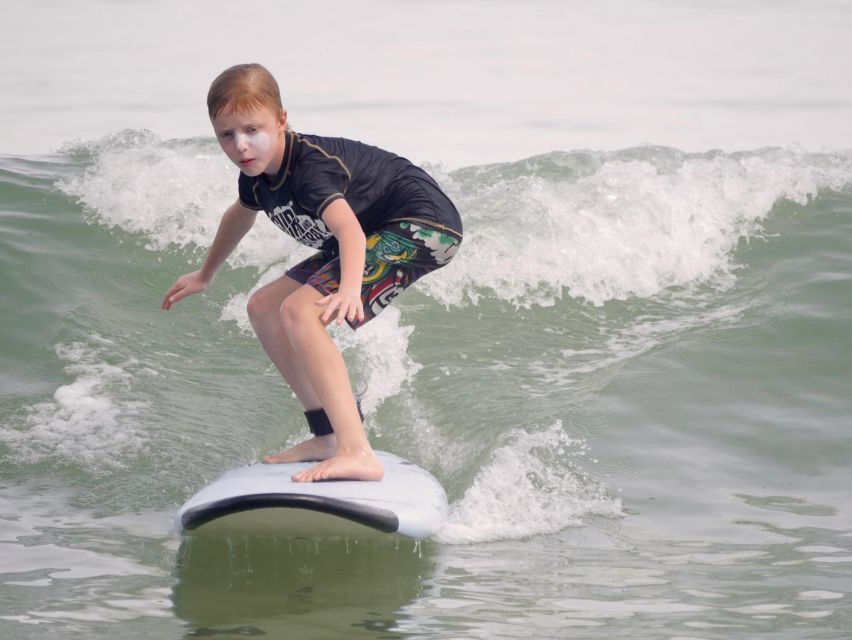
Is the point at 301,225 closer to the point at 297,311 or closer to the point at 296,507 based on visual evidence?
the point at 297,311

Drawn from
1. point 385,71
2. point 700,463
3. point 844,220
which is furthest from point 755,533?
point 385,71

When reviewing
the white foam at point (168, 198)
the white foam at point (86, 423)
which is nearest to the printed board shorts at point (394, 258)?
the white foam at point (86, 423)

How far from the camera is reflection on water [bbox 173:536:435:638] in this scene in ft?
10.4

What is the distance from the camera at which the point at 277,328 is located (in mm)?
4246

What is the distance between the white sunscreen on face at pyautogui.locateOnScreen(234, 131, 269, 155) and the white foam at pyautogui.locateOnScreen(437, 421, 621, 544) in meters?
1.47

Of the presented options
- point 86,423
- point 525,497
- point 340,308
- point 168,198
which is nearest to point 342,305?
point 340,308

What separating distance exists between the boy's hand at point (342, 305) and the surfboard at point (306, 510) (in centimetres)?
56

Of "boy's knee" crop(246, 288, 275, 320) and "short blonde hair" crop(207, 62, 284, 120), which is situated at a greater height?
"short blonde hair" crop(207, 62, 284, 120)

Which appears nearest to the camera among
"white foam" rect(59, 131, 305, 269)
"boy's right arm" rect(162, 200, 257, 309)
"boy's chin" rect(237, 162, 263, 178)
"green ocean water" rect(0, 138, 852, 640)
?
"green ocean water" rect(0, 138, 852, 640)

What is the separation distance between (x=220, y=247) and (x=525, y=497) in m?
Result: 1.52

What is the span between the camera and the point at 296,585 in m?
3.54

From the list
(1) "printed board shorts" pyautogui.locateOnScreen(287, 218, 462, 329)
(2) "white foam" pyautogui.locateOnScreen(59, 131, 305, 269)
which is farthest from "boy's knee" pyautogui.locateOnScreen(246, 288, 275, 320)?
(2) "white foam" pyautogui.locateOnScreen(59, 131, 305, 269)

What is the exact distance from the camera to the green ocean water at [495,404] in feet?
11.3

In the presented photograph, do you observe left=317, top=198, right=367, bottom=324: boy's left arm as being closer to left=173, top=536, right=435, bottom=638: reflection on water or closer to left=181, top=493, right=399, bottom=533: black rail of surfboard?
left=181, top=493, right=399, bottom=533: black rail of surfboard
